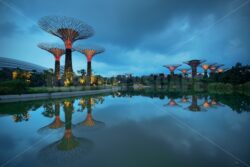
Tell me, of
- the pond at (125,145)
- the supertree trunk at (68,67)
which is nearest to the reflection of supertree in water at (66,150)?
the pond at (125,145)

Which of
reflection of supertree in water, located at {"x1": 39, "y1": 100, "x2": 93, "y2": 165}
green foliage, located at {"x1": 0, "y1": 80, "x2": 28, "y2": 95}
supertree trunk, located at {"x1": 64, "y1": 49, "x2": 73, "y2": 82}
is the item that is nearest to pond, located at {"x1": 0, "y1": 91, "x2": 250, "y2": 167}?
reflection of supertree in water, located at {"x1": 39, "y1": 100, "x2": 93, "y2": 165}

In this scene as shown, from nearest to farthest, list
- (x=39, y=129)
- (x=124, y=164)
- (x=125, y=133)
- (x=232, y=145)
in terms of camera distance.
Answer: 1. (x=124, y=164)
2. (x=232, y=145)
3. (x=125, y=133)
4. (x=39, y=129)

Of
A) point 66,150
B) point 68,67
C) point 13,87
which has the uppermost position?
point 68,67

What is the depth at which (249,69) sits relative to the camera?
30234 mm

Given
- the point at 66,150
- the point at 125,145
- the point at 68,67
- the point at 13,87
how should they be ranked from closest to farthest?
the point at 66,150, the point at 125,145, the point at 13,87, the point at 68,67

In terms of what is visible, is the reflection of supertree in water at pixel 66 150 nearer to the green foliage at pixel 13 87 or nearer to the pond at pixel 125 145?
the pond at pixel 125 145

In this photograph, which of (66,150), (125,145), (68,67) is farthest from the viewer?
(68,67)

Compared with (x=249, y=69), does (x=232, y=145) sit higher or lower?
lower

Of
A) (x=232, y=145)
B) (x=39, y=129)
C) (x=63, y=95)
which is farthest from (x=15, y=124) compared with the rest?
(x=63, y=95)

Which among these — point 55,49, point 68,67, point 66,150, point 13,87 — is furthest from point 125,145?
point 55,49

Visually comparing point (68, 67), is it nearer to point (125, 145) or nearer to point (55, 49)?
point (55, 49)

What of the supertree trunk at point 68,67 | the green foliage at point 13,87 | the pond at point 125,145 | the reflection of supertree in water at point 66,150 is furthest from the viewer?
the supertree trunk at point 68,67

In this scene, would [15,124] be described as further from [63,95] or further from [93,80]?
[93,80]

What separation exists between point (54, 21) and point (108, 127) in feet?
74.0
